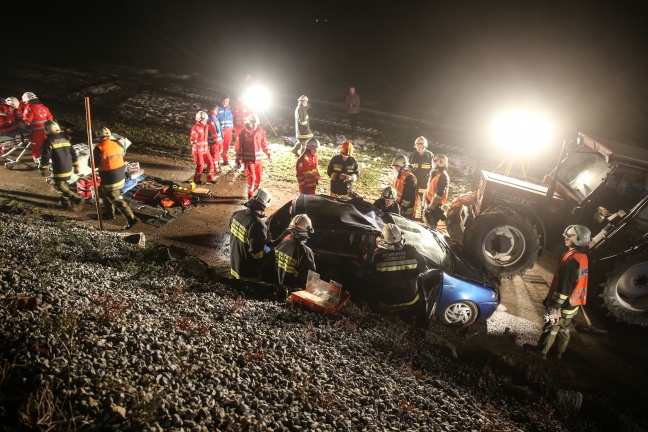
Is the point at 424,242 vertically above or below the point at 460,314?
above

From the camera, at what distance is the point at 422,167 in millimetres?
8719

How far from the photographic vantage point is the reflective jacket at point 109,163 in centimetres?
738

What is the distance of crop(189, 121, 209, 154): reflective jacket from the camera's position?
9586 millimetres

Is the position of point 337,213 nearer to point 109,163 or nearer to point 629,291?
point 109,163

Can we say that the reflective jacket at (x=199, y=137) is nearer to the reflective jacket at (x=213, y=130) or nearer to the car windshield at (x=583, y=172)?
the reflective jacket at (x=213, y=130)

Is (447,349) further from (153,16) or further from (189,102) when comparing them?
(153,16)

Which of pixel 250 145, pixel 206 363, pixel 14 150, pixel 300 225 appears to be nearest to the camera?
pixel 206 363

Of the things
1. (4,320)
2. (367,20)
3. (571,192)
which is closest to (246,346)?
(4,320)

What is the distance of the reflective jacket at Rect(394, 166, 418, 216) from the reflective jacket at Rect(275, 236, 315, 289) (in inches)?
141

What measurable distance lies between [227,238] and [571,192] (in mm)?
6571

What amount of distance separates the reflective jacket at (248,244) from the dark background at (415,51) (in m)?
13.5

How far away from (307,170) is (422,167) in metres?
2.49

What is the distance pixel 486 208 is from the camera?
777 centimetres

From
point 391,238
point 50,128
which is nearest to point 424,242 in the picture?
point 391,238
